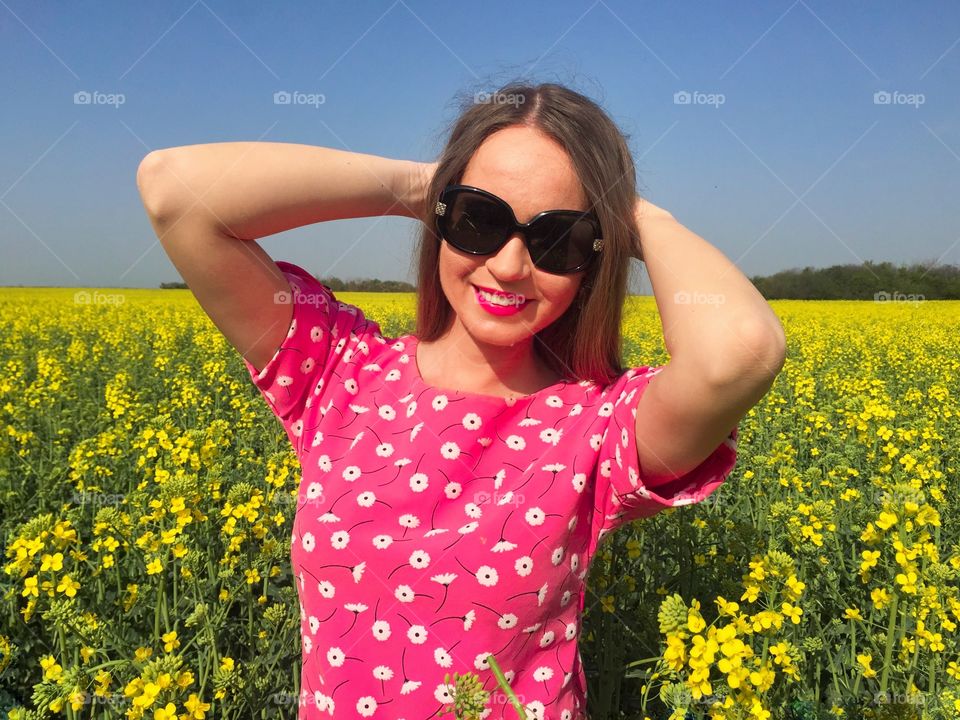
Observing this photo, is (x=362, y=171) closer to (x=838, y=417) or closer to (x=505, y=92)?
(x=505, y=92)

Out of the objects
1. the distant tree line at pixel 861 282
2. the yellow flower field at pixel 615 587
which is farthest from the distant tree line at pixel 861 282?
the yellow flower field at pixel 615 587

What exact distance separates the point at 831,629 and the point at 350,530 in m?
1.92

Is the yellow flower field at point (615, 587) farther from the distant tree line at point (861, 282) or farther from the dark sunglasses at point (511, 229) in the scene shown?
the distant tree line at point (861, 282)

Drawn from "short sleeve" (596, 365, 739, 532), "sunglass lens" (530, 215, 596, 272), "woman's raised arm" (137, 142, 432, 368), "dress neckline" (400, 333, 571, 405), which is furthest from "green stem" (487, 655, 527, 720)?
"woman's raised arm" (137, 142, 432, 368)

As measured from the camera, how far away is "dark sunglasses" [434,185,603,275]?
136 cm

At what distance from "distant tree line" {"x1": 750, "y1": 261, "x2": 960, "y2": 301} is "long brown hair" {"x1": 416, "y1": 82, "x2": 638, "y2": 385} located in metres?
19.4

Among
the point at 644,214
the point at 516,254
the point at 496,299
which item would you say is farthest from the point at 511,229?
the point at 644,214

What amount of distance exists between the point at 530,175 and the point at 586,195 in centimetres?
13

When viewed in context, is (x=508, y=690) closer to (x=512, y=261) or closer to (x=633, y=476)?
(x=633, y=476)

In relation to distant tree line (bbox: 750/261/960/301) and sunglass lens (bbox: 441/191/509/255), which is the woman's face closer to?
sunglass lens (bbox: 441/191/509/255)

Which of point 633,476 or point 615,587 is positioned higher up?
point 633,476

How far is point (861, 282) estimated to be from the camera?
85.0 ft

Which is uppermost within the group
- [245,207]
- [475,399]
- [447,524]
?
[245,207]

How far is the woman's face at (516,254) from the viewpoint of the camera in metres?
1.36
